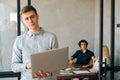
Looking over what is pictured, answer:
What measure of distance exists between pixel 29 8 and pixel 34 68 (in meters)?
0.46

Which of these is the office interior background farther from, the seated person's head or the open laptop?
the open laptop

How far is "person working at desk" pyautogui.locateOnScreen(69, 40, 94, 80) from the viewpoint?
192 inches

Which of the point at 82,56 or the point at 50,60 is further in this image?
the point at 82,56

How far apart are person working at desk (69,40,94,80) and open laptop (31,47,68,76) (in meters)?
3.02

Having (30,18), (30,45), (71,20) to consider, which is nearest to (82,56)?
(71,20)

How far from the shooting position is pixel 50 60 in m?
1.74

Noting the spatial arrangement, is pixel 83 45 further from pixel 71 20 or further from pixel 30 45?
pixel 30 45

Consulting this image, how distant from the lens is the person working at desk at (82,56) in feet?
16.0

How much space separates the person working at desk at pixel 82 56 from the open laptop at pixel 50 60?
3021mm

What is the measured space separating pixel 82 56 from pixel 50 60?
3.27m

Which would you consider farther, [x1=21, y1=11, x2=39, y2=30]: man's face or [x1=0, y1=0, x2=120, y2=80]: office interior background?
[x1=0, y1=0, x2=120, y2=80]: office interior background

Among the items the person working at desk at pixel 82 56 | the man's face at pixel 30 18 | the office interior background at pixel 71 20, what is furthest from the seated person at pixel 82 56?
the man's face at pixel 30 18

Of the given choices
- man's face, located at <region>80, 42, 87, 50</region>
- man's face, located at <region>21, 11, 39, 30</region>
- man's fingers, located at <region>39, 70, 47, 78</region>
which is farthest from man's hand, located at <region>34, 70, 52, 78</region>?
man's face, located at <region>80, 42, 87, 50</region>

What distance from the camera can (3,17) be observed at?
182 inches
